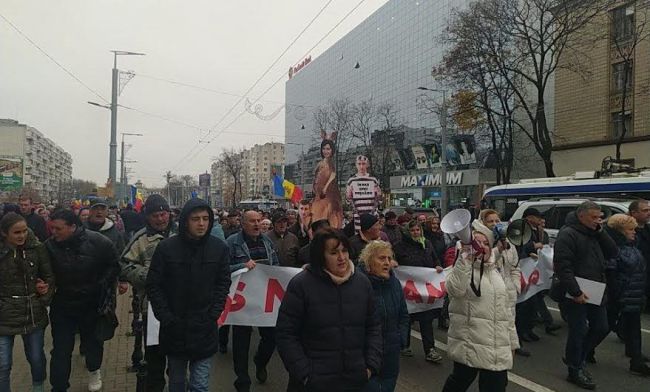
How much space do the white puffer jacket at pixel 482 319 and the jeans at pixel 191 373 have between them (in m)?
1.88

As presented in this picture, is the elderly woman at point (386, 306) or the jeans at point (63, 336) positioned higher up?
the elderly woman at point (386, 306)

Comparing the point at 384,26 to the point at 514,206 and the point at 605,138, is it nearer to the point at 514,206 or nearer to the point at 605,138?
the point at 605,138

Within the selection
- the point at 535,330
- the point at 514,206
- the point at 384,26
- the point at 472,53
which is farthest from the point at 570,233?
the point at 384,26

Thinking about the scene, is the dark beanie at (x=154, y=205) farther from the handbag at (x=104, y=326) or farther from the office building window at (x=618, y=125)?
the office building window at (x=618, y=125)

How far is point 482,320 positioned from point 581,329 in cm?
197

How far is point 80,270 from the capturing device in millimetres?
4688

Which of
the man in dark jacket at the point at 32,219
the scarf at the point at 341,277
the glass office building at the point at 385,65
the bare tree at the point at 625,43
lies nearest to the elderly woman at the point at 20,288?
the scarf at the point at 341,277

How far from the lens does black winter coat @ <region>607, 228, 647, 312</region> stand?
5.72 meters

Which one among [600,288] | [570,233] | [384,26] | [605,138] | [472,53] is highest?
[384,26]

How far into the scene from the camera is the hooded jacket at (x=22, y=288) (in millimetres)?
4359

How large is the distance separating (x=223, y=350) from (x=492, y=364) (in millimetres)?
3913

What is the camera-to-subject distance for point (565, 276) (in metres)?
5.32

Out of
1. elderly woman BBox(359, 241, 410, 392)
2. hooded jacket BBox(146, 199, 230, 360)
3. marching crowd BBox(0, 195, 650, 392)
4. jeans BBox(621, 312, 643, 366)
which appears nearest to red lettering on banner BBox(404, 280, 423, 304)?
marching crowd BBox(0, 195, 650, 392)

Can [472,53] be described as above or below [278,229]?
above
